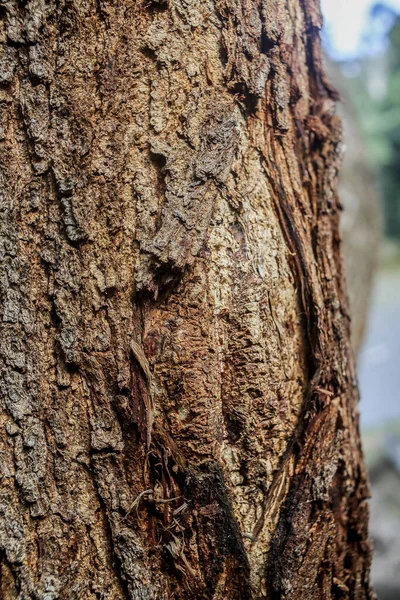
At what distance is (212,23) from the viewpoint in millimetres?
951

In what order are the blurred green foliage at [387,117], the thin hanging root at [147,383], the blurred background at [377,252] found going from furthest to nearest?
the blurred green foliage at [387,117]
the blurred background at [377,252]
the thin hanging root at [147,383]

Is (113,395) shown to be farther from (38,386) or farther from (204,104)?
(204,104)

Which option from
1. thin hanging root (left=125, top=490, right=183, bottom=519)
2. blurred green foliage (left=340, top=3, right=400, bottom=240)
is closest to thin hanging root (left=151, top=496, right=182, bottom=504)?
thin hanging root (left=125, top=490, right=183, bottom=519)

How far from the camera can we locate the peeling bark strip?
0.92m

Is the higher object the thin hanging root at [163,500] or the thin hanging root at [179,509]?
the thin hanging root at [163,500]

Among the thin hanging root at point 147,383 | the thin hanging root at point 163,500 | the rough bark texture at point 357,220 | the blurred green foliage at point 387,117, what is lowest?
the thin hanging root at point 163,500

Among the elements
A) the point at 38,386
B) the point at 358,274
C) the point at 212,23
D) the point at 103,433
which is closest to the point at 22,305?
the point at 38,386

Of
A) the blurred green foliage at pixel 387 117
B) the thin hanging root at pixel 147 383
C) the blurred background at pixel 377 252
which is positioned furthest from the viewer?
the blurred green foliage at pixel 387 117

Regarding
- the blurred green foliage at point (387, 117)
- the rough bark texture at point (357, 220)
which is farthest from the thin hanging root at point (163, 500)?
the blurred green foliage at point (387, 117)

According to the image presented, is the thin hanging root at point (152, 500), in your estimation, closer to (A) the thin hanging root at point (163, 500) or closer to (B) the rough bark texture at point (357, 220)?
(A) the thin hanging root at point (163, 500)

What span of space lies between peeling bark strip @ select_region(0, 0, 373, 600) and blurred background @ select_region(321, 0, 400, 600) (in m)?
0.71

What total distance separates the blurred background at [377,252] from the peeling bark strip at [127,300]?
708 millimetres

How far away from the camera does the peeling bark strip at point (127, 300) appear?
92 cm

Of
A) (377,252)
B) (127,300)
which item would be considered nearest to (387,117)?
(377,252)
